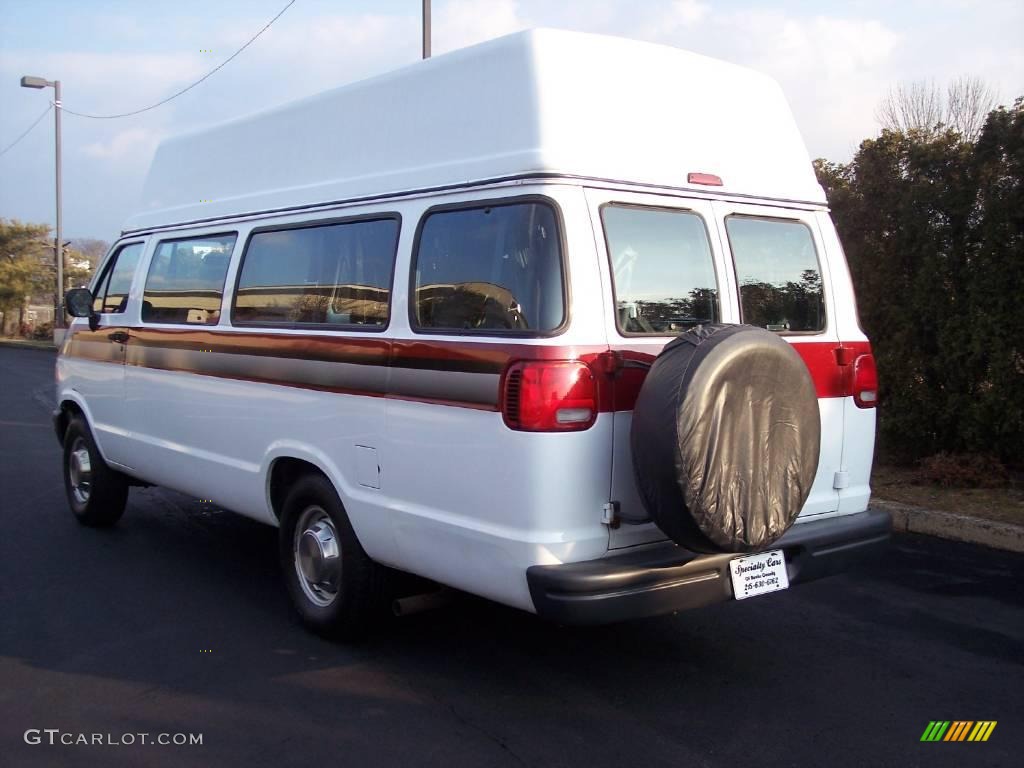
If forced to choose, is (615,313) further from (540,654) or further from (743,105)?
(540,654)

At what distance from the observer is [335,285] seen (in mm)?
4887

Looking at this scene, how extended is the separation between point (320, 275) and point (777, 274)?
2.29 metres

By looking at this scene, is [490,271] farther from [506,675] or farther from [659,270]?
[506,675]

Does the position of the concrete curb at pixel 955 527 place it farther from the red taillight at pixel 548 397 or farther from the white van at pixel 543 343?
the red taillight at pixel 548 397

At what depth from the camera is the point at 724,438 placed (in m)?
3.70

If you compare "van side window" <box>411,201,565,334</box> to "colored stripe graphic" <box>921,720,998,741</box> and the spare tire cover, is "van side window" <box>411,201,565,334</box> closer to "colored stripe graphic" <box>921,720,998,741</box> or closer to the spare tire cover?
the spare tire cover

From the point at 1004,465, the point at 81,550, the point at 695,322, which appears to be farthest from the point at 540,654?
the point at 1004,465

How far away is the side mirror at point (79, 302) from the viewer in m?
6.99

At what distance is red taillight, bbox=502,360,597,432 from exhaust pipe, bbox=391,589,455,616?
1.39 metres

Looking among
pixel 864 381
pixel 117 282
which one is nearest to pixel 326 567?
pixel 864 381

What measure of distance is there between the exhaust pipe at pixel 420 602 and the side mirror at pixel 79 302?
3.79 meters

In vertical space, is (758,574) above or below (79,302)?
below

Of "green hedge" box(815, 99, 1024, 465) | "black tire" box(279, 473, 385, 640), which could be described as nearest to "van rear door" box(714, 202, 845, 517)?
"black tire" box(279, 473, 385, 640)

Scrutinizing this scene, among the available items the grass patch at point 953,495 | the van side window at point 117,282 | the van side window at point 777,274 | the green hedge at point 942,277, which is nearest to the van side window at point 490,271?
the van side window at point 777,274
